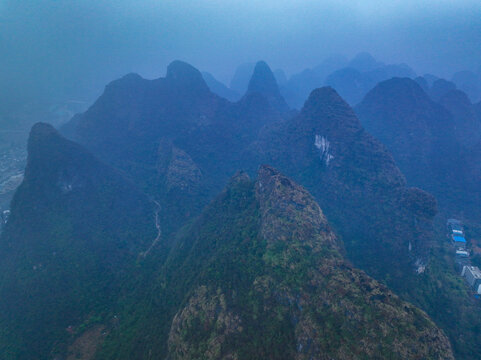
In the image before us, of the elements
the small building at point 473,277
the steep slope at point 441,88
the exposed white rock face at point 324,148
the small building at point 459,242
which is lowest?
the small building at point 473,277

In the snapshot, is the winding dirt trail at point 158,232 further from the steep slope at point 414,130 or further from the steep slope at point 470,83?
the steep slope at point 470,83

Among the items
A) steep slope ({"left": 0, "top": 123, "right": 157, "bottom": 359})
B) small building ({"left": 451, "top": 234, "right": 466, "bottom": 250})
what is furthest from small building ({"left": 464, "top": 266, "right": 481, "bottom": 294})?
steep slope ({"left": 0, "top": 123, "right": 157, "bottom": 359})

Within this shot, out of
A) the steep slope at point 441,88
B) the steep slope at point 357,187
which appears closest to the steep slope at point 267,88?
the steep slope at point 357,187

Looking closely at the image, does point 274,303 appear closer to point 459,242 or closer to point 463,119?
point 459,242

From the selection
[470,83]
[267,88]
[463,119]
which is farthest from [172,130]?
[470,83]

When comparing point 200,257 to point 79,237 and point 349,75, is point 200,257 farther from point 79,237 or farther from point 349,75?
point 349,75

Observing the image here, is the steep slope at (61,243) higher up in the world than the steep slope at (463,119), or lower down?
lower down
